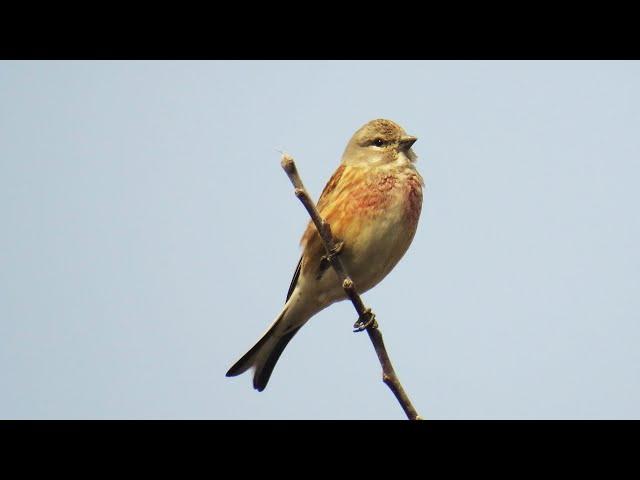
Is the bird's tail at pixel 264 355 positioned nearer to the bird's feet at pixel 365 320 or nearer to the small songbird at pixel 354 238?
the small songbird at pixel 354 238

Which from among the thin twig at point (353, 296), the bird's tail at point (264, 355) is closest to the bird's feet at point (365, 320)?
the thin twig at point (353, 296)

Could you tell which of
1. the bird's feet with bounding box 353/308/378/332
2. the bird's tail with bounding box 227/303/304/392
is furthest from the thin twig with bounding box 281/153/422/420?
the bird's tail with bounding box 227/303/304/392

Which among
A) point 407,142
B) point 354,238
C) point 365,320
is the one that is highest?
point 407,142

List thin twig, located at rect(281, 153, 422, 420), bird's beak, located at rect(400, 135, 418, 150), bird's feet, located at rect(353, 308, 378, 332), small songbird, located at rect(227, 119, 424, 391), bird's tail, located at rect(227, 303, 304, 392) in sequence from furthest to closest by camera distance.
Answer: bird's beak, located at rect(400, 135, 418, 150), bird's tail, located at rect(227, 303, 304, 392), small songbird, located at rect(227, 119, 424, 391), bird's feet, located at rect(353, 308, 378, 332), thin twig, located at rect(281, 153, 422, 420)

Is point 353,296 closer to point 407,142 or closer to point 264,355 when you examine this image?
point 264,355

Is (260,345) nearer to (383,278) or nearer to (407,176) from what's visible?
(383,278)

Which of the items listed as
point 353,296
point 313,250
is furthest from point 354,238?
point 353,296

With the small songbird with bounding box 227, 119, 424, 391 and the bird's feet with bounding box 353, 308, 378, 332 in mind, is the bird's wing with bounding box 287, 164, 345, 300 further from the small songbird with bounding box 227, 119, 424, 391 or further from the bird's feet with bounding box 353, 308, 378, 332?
the bird's feet with bounding box 353, 308, 378, 332

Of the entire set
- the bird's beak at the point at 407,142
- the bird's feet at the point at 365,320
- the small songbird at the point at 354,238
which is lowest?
the bird's feet at the point at 365,320

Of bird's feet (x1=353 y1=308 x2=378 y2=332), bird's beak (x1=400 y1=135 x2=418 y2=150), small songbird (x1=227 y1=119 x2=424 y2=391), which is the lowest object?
bird's feet (x1=353 y1=308 x2=378 y2=332)
